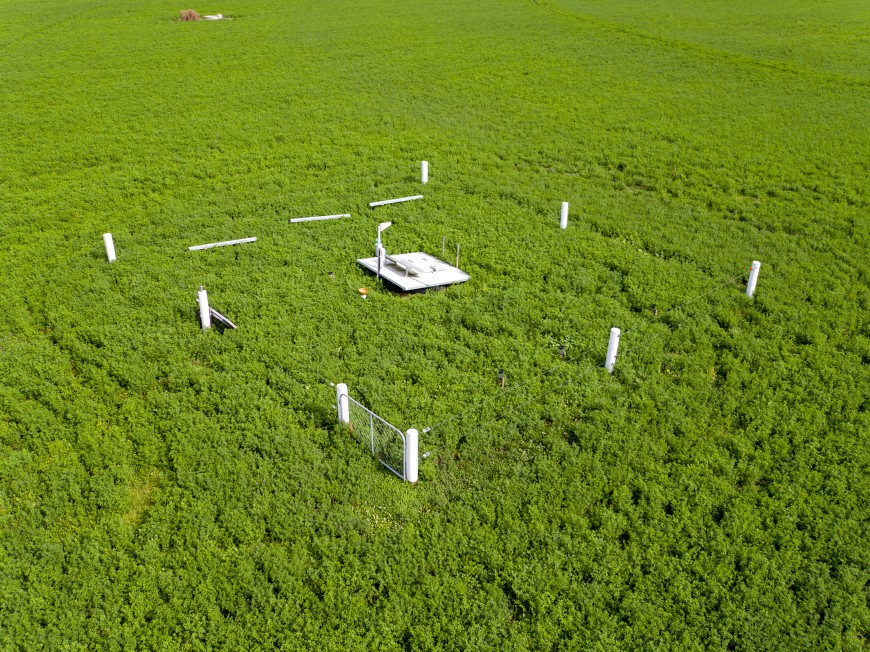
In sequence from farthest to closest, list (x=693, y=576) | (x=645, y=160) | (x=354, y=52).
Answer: (x=354, y=52) < (x=645, y=160) < (x=693, y=576)

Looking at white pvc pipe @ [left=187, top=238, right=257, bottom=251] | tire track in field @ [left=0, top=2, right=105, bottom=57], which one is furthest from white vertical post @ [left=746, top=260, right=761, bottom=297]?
tire track in field @ [left=0, top=2, right=105, bottom=57]

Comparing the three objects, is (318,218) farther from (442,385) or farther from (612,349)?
(612,349)

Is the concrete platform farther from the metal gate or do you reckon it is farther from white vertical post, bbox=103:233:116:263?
white vertical post, bbox=103:233:116:263

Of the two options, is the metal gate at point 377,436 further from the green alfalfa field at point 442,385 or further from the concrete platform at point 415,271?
the concrete platform at point 415,271

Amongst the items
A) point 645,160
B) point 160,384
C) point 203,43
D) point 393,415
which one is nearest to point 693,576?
point 393,415

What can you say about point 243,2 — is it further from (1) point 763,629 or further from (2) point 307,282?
(1) point 763,629
